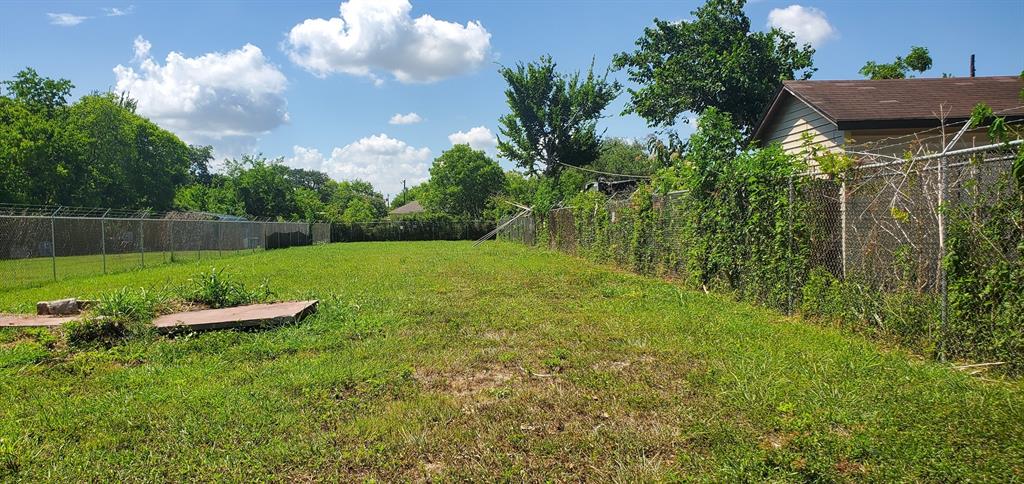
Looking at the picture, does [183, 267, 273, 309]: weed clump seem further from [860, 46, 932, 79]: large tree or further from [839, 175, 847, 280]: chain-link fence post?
[860, 46, 932, 79]: large tree

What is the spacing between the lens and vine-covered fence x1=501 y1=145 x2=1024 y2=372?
401 cm

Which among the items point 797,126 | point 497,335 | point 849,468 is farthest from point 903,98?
point 849,468

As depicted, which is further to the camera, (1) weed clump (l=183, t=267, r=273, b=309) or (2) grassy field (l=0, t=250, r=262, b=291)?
(2) grassy field (l=0, t=250, r=262, b=291)

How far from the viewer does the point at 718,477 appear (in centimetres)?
259

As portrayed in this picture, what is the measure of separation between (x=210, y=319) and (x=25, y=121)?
43.2 meters

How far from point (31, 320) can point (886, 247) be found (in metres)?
9.06

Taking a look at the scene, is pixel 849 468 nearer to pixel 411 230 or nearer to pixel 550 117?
pixel 550 117

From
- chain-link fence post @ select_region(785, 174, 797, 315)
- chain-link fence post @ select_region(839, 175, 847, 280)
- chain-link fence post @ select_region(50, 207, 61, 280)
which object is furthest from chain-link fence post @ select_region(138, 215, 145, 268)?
chain-link fence post @ select_region(839, 175, 847, 280)

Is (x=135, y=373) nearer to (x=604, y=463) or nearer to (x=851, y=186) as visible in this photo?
(x=604, y=463)

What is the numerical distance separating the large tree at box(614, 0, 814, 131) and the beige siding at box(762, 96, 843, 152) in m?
8.51

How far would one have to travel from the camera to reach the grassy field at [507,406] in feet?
9.05

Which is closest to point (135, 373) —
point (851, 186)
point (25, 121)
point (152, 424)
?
point (152, 424)

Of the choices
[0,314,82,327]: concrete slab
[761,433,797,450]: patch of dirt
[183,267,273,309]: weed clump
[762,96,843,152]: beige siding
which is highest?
[762,96,843,152]: beige siding

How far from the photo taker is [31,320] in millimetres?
6621
